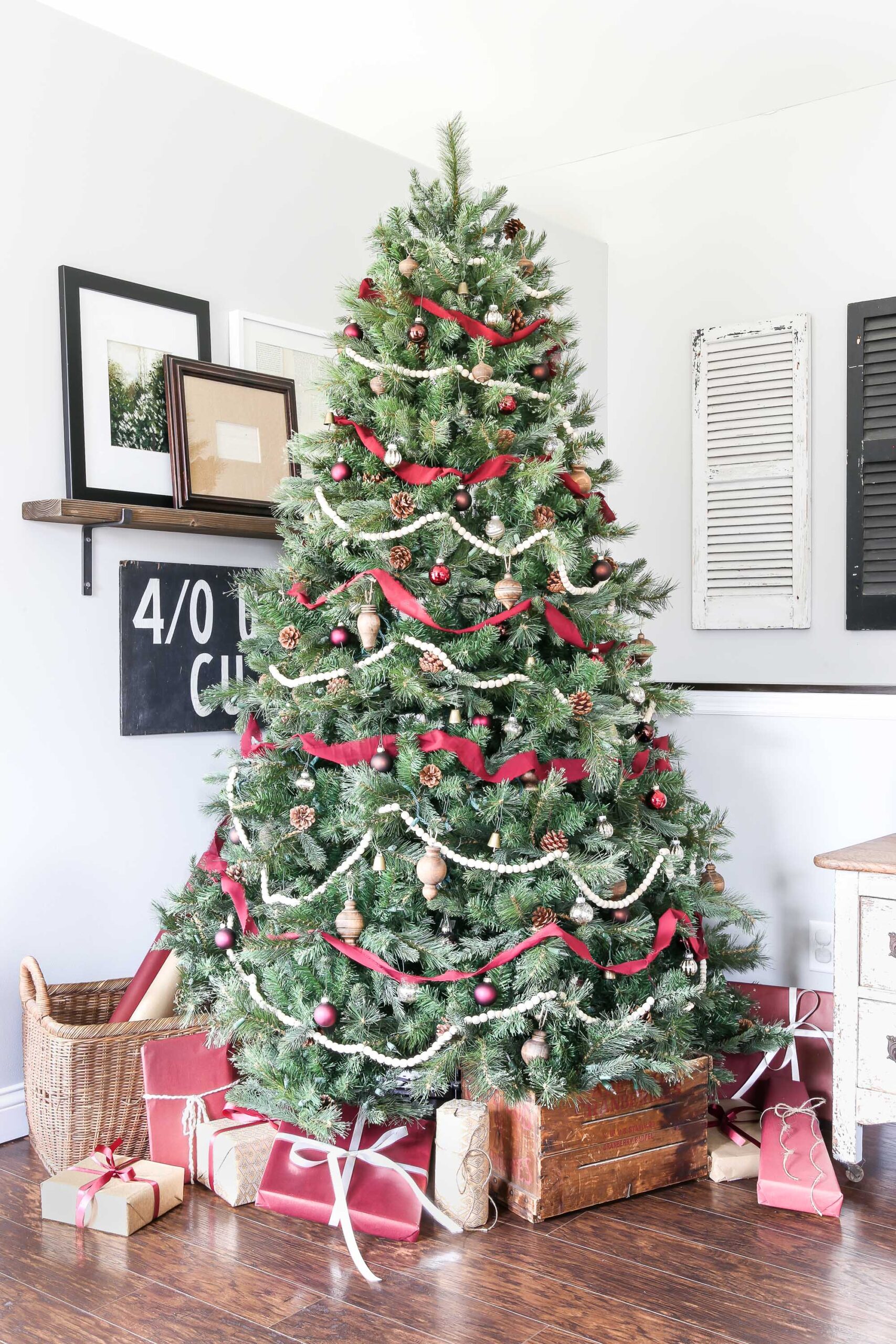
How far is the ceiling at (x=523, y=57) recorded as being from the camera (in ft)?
10.2

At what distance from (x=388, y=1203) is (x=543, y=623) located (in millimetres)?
968

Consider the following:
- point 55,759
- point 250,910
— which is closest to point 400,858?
point 250,910

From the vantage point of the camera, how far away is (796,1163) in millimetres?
1929

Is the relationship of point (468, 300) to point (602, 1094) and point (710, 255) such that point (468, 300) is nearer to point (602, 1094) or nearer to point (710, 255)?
point (602, 1094)

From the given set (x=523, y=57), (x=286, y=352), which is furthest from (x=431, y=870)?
(x=523, y=57)

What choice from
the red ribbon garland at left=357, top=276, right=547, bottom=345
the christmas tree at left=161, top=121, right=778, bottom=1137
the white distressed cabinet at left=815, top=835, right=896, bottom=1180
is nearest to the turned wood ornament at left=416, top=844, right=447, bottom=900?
the christmas tree at left=161, top=121, right=778, bottom=1137

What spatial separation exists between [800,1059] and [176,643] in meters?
1.58

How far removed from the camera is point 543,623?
1.99 m

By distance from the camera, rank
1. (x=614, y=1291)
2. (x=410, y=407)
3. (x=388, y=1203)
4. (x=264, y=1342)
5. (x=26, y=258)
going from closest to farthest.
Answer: (x=264, y=1342) → (x=614, y=1291) → (x=388, y=1203) → (x=410, y=407) → (x=26, y=258)

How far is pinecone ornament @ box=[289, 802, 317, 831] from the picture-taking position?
1.95 m

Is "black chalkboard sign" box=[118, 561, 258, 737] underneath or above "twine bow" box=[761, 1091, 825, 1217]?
above

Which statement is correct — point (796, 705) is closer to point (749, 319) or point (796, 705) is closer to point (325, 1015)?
point (325, 1015)

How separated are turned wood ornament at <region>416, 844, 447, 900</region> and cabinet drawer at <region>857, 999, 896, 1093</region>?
78 centimetres

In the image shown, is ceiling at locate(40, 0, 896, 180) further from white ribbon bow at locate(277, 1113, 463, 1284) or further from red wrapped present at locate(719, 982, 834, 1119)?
white ribbon bow at locate(277, 1113, 463, 1284)
